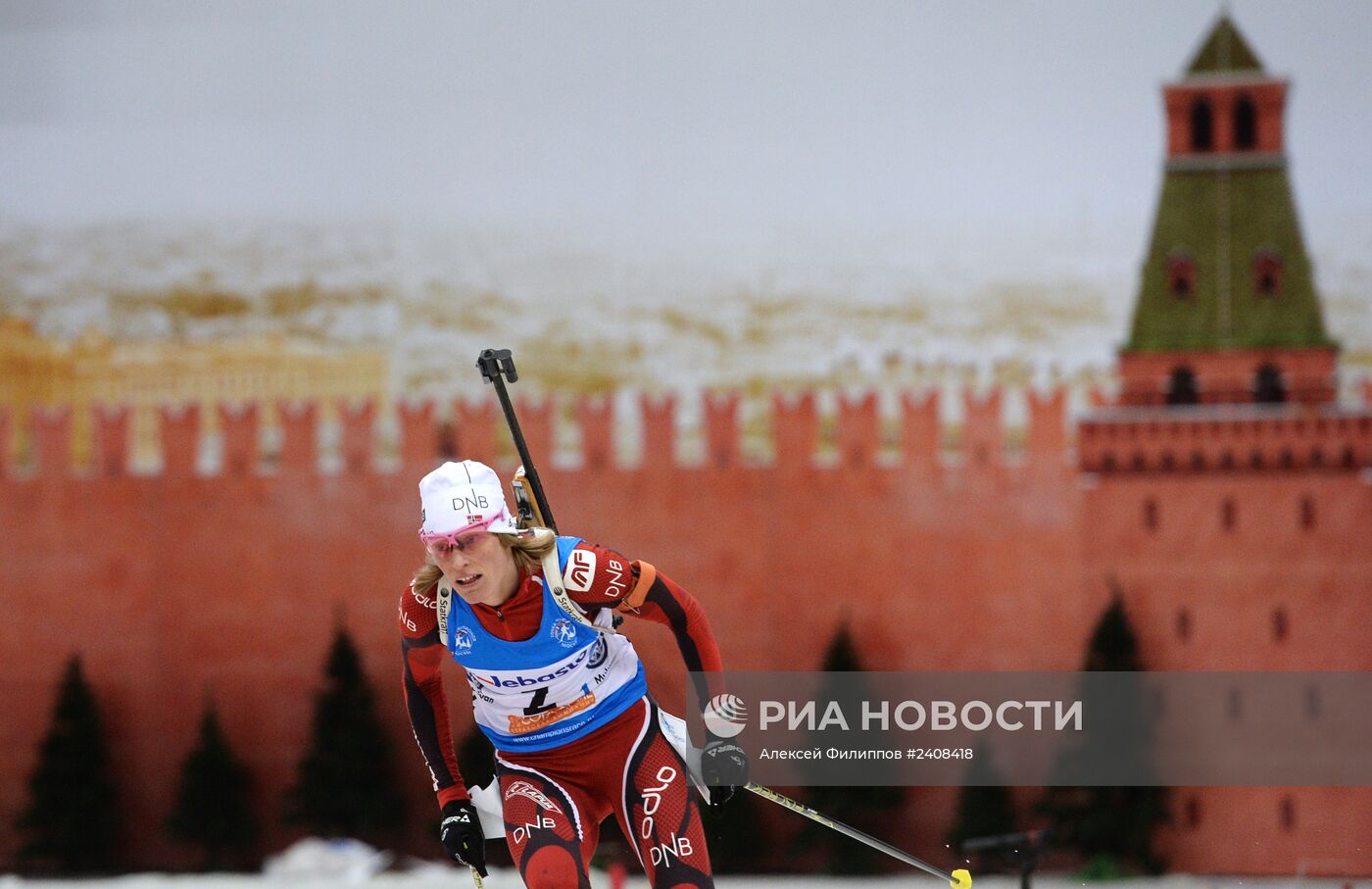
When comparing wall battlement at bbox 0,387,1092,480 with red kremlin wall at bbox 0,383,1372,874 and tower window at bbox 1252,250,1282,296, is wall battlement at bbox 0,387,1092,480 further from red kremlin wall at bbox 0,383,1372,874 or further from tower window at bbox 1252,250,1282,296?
tower window at bbox 1252,250,1282,296

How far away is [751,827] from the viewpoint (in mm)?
8523

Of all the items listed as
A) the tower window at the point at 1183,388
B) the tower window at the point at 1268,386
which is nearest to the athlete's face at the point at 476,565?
the tower window at the point at 1183,388

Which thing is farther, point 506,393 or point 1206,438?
point 1206,438

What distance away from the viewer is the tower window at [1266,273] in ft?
27.6

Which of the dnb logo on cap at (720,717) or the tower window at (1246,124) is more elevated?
the tower window at (1246,124)

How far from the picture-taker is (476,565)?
124 inches

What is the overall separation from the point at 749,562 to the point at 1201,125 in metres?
Answer: 3.26

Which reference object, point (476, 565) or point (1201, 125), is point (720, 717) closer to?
point (476, 565)

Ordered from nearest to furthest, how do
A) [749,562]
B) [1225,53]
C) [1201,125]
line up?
[1225,53] < [1201,125] < [749,562]

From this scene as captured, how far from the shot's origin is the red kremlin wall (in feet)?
27.6

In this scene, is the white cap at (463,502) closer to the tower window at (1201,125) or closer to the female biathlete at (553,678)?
the female biathlete at (553,678)

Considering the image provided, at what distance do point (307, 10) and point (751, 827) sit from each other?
4.94 meters

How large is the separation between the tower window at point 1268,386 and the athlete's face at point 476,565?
621 centimetres

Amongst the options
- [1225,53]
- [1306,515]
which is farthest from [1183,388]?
[1225,53]
